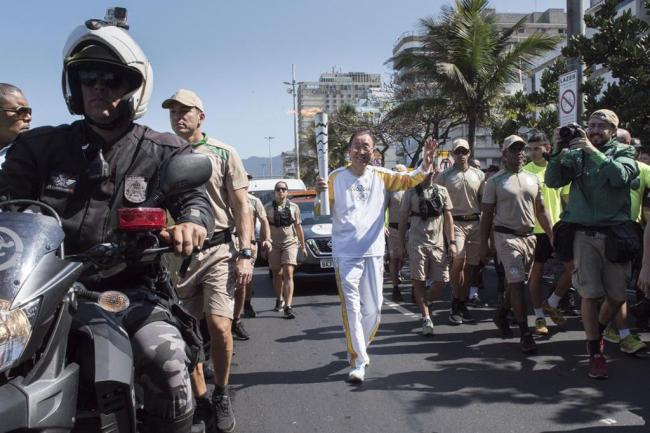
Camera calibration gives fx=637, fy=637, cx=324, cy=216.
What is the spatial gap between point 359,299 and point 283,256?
3248 millimetres

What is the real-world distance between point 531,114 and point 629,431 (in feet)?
35.6

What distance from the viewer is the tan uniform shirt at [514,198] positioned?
20.3ft

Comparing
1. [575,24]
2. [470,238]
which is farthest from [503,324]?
[575,24]

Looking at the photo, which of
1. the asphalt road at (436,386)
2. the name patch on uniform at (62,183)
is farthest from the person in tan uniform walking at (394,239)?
the name patch on uniform at (62,183)

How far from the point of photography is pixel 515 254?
19.9 feet

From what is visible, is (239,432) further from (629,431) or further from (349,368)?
(629,431)

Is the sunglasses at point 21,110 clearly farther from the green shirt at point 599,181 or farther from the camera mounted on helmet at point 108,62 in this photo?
the green shirt at point 599,181

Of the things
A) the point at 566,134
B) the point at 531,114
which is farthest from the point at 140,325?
the point at 531,114

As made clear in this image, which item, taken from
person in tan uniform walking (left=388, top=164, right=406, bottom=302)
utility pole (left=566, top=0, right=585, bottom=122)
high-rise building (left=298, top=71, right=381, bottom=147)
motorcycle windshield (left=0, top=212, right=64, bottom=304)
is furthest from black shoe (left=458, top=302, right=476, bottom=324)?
high-rise building (left=298, top=71, right=381, bottom=147)

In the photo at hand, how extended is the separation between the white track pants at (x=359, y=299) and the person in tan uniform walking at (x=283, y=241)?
2940 mm

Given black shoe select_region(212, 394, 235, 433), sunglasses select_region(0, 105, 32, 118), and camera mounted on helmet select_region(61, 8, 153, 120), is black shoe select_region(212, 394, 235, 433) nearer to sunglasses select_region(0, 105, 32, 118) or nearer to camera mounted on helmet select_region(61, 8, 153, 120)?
camera mounted on helmet select_region(61, 8, 153, 120)

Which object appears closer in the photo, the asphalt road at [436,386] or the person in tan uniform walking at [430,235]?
the asphalt road at [436,386]

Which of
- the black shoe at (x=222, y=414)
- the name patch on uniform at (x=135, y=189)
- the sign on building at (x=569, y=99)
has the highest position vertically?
the sign on building at (x=569, y=99)

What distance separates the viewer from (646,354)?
213 inches
